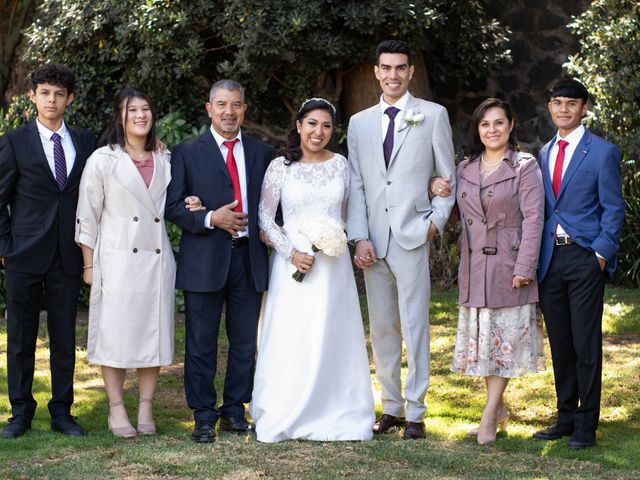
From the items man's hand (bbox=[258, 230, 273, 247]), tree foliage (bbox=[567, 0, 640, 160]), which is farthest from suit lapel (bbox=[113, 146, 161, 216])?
tree foliage (bbox=[567, 0, 640, 160])

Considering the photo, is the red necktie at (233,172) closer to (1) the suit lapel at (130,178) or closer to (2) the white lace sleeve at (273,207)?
(2) the white lace sleeve at (273,207)

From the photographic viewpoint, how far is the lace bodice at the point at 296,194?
18.6 ft

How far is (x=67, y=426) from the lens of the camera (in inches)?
228

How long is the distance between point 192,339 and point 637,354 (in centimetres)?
371

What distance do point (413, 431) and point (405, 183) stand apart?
54.2 inches

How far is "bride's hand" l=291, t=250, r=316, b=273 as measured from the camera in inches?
220

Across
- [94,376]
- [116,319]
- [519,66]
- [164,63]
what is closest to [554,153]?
[116,319]

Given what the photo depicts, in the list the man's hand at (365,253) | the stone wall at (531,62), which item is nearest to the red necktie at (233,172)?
the man's hand at (365,253)

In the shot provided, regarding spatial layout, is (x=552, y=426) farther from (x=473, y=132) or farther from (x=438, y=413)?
(x=473, y=132)

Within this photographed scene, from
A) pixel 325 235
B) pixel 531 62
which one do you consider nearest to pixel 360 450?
pixel 325 235

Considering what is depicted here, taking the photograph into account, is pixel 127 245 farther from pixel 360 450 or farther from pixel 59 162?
pixel 360 450

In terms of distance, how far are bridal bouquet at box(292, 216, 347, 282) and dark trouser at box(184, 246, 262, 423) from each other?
41 centimetres

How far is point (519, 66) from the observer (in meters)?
10.8

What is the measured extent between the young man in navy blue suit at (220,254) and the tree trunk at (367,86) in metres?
4.23
